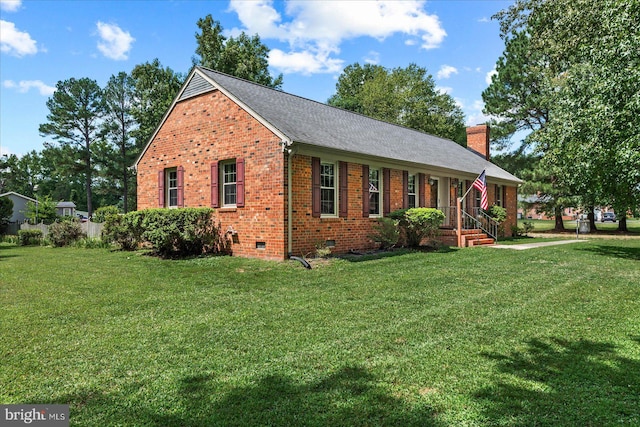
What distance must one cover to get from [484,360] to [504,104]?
89.5 ft

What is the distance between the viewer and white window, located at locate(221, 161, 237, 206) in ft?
38.6

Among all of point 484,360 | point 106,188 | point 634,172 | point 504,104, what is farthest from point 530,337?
point 106,188

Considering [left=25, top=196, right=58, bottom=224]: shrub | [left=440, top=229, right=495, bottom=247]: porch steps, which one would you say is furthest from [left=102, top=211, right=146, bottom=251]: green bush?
[left=25, top=196, right=58, bottom=224]: shrub

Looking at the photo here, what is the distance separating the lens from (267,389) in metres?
3.03

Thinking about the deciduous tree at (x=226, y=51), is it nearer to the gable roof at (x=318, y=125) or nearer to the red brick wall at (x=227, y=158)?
the gable roof at (x=318, y=125)

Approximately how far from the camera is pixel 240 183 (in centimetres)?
1110

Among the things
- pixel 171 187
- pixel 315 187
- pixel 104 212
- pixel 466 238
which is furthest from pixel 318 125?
pixel 104 212

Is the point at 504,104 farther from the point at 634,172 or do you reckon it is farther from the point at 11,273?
the point at 11,273

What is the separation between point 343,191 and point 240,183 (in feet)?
10.0

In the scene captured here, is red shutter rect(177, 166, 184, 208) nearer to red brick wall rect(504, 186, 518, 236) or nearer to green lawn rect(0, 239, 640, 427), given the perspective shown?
green lawn rect(0, 239, 640, 427)

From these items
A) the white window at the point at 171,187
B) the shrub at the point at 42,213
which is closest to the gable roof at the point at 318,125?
the white window at the point at 171,187

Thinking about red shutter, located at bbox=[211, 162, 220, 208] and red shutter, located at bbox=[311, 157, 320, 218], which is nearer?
red shutter, located at bbox=[311, 157, 320, 218]

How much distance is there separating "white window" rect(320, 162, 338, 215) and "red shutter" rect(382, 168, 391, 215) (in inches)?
89.7

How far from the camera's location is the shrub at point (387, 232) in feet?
39.0
